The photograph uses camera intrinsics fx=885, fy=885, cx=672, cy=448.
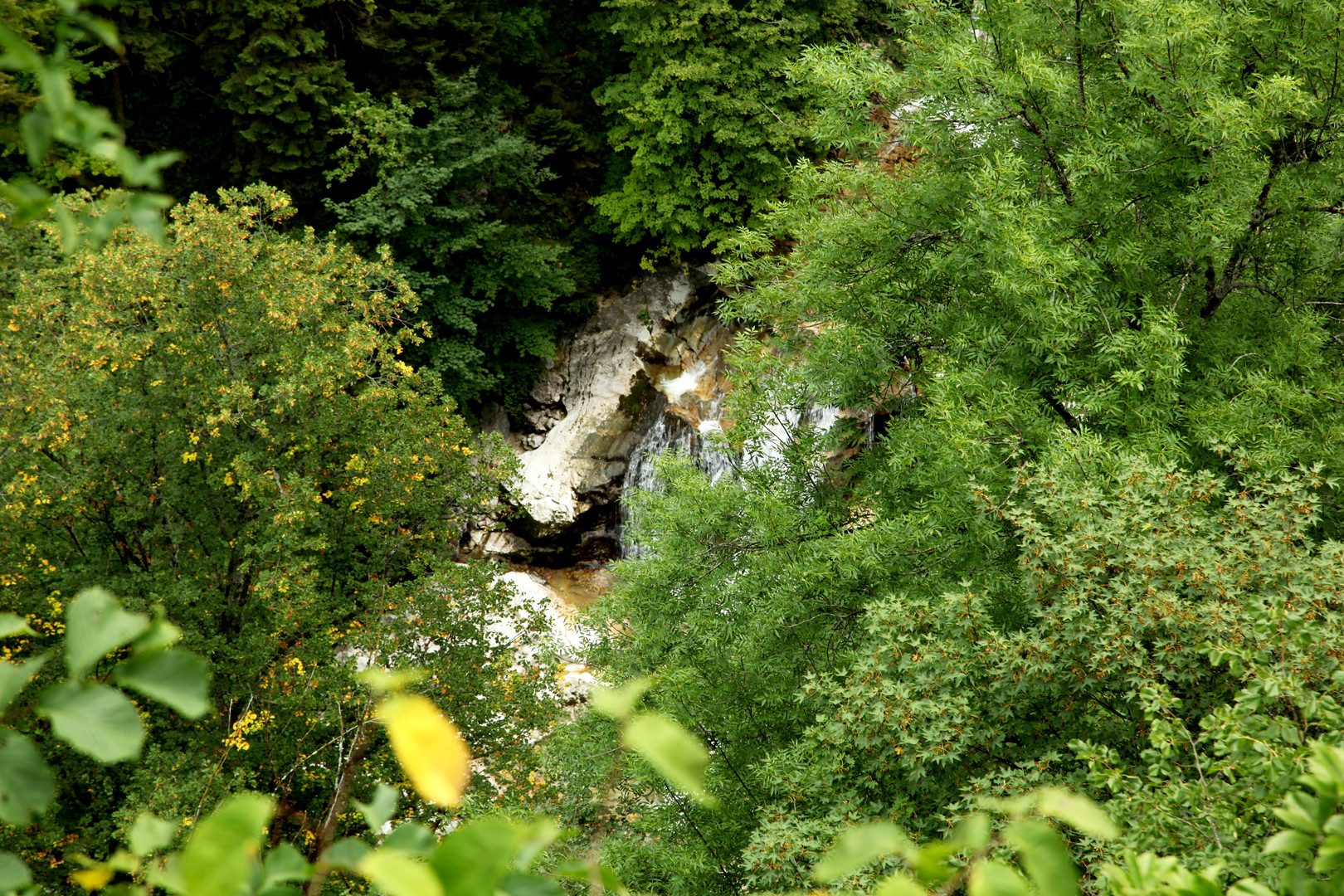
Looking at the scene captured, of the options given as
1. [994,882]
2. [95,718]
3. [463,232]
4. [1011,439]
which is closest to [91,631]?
[95,718]

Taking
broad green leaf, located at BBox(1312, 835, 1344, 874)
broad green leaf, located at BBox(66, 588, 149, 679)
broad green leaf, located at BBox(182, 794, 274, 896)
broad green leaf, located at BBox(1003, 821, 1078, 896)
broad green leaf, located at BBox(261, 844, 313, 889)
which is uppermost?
broad green leaf, located at BBox(66, 588, 149, 679)

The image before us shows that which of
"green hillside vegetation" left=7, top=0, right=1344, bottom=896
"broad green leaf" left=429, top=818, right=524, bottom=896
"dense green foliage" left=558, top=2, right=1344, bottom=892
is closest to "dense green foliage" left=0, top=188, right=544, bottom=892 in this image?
"green hillside vegetation" left=7, top=0, right=1344, bottom=896

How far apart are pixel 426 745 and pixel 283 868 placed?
26 cm

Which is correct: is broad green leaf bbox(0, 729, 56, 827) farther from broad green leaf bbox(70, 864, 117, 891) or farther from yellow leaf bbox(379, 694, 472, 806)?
yellow leaf bbox(379, 694, 472, 806)

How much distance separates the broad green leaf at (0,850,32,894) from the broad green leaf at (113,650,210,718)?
0.25 m

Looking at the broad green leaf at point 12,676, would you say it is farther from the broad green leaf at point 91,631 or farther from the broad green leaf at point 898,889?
the broad green leaf at point 898,889

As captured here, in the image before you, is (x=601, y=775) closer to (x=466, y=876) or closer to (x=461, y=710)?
(x=461, y=710)

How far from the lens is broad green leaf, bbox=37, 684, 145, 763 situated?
883 millimetres

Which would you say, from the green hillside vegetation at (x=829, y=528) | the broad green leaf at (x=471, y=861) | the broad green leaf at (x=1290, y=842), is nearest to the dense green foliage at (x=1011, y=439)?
the green hillside vegetation at (x=829, y=528)

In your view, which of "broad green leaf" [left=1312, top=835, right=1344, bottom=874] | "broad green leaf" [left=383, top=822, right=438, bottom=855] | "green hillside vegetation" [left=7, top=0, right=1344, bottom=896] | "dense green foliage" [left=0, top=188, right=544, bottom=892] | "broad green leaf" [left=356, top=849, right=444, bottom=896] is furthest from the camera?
"dense green foliage" [left=0, top=188, right=544, bottom=892]

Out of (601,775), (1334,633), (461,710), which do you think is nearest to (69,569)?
(461,710)

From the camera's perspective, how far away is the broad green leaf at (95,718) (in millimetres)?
883

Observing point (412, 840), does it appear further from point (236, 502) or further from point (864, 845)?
point (236, 502)

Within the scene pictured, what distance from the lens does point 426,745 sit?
880 mm
